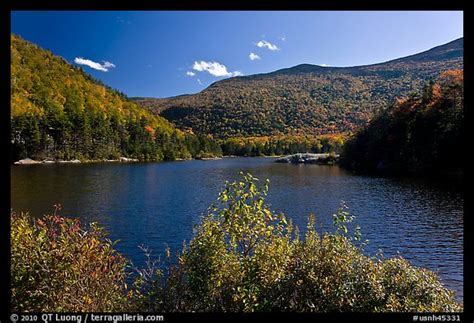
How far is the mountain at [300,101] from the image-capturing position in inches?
5123

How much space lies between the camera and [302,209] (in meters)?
22.6

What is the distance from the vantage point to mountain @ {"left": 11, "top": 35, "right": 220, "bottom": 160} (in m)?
65.6

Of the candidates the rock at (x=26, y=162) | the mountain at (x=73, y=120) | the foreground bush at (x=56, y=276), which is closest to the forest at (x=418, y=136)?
the foreground bush at (x=56, y=276)

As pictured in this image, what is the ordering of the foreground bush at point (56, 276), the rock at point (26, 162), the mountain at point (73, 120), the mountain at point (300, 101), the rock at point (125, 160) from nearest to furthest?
Result: the foreground bush at point (56, 276)
the rock at point (26, 162)
the mountain at point (73, 120)
the rock at point (125, 160)
the mountain at point (300, 101)

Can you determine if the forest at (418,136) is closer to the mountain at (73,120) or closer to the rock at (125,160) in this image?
the rock at (125,160)

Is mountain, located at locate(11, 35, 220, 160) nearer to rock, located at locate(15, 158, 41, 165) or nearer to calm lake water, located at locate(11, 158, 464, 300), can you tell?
rock, located at locate(15, 158, 41, 165)

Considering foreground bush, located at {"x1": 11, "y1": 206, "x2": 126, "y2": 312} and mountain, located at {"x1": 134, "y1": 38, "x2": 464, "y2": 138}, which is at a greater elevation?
mountain, located at {"x1": 134, "y1": 38, "x2": 464, "y2": 138}

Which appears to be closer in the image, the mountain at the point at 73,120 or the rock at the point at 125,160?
the mountain at the point at 73,120

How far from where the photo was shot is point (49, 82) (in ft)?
292

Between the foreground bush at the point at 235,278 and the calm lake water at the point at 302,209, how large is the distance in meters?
5.20

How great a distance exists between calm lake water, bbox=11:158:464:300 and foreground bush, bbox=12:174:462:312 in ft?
17.1

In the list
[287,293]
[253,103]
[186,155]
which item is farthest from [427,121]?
[253,103]

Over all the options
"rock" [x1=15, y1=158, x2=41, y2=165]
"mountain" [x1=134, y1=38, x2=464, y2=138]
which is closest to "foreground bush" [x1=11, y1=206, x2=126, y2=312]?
"rock" [x1=15, y1=158, x2=41, y2=165]
